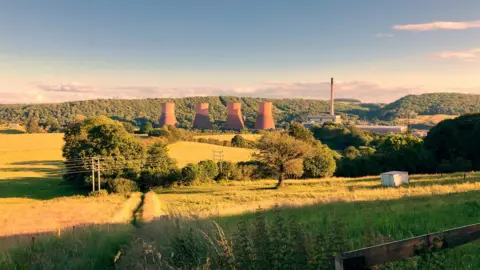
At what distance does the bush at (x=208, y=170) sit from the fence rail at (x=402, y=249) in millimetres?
49136

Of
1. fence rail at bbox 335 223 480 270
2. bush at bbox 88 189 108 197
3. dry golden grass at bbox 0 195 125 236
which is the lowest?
bush at bbox 88 189 108 197

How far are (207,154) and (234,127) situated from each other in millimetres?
69834

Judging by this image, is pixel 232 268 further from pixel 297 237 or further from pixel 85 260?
pixel 85 260

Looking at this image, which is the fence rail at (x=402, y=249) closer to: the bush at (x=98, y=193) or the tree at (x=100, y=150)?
the bush at (x=98, y=193)

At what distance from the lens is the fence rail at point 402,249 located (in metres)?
3.37

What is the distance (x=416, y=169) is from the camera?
54125 millimetres

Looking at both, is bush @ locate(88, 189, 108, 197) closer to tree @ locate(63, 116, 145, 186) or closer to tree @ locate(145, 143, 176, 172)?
tree @ locate(63, 116, 145, 186)

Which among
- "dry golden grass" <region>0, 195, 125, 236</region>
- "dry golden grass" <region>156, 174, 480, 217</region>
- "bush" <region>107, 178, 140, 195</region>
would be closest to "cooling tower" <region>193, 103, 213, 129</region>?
"dry golden grass" <region>156, 174, 480, 217</region>

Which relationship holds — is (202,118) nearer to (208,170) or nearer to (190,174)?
(208,170)

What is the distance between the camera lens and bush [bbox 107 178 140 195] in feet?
154

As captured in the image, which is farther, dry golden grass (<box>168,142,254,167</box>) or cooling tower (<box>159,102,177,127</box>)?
cooling tower (<box>159,102,177,127</box>)

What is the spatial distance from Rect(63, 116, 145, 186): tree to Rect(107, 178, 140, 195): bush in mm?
1357

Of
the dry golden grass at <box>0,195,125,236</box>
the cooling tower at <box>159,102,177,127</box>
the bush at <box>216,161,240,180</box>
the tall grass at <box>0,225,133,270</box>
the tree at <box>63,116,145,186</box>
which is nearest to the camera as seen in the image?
the tall grass at <box>0,225,133,270</box>

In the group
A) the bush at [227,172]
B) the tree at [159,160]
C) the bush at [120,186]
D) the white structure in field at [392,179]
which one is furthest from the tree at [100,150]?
the white structure in field at [392,179]
